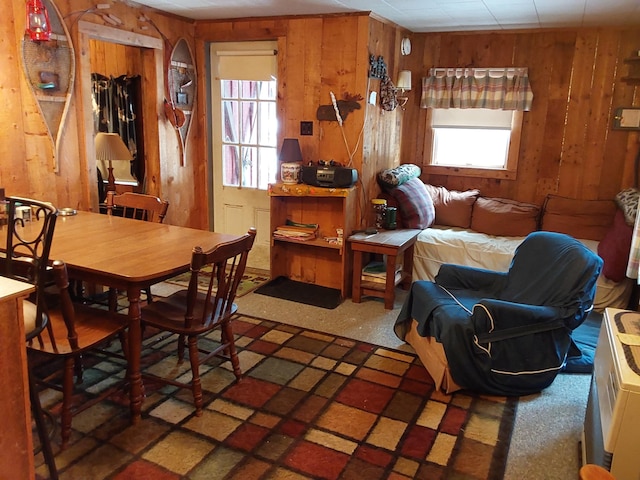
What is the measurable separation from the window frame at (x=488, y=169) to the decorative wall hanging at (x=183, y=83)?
2231 mm

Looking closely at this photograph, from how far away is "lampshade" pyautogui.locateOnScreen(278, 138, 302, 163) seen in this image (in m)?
4.12

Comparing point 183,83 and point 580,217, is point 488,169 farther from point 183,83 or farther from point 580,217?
point 183,83

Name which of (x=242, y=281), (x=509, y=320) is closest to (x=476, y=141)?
(x=242, y=281)

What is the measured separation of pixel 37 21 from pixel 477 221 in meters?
3.58

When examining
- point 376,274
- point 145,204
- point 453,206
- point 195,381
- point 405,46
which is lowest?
point 195,381

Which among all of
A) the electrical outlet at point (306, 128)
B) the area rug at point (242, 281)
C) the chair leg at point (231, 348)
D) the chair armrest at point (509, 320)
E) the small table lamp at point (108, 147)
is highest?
the electrical outlet at point (306, 128)

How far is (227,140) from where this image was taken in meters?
4.78

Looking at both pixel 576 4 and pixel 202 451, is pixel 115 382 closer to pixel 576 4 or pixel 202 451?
pixel 202 451

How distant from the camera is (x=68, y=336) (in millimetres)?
2156

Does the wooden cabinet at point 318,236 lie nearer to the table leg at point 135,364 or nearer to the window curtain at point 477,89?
the window curtain at point 477,89

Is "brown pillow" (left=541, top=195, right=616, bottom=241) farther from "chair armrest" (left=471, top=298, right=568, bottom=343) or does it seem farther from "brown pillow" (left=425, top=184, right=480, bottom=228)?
"chair armrest" (left=471, top=298, right=568, bottom=343)

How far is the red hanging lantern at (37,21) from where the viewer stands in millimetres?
2877

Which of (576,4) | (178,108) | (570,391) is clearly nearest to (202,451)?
(570,391)

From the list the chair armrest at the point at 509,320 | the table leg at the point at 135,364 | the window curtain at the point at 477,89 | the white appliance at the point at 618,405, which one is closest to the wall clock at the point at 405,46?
the window curtain at the point at 477,89
